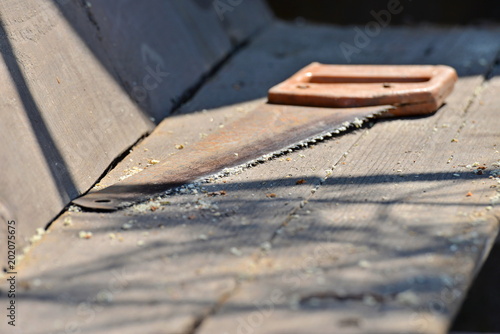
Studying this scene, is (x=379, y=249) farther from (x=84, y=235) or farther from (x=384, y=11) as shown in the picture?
(x=384, y=11)

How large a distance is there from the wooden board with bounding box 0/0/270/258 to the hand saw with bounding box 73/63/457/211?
0.17 m

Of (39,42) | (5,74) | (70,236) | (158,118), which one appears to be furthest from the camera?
(158,118)

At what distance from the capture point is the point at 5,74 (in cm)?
210

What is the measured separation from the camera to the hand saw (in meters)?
2.16

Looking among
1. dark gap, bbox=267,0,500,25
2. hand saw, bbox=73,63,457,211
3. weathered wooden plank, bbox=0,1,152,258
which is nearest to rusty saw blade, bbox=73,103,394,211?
hand saw, bbox=73,63,457,211

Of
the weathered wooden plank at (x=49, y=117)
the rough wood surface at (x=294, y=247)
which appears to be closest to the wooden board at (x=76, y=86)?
the weathered wooden plank at (x=49, y=117)

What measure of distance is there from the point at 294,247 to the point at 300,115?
43.0 inches

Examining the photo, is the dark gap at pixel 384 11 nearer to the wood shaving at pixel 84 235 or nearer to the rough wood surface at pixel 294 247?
the rough wood surface at pixel 294 247

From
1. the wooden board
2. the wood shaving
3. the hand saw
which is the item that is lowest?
the hand saw

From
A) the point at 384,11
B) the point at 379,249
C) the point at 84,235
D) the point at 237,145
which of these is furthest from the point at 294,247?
the point at 384,11

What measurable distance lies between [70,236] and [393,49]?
8.58 feet

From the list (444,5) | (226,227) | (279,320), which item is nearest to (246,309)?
(279,320)

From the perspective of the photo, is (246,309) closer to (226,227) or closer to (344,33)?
(226,227)

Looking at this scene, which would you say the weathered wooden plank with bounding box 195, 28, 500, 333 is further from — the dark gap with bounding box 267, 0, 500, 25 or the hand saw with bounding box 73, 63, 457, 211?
the dark gap with bounding box 267, 0, 500, 25
